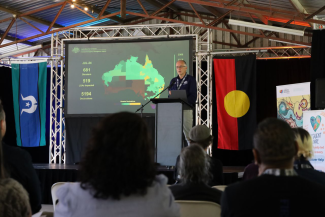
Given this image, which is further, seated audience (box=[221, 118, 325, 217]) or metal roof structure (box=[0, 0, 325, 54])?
metal roof structure (box=[0, 0, 325, 54])

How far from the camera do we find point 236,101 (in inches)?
352

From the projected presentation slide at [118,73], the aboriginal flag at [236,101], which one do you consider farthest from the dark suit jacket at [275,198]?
the aboriginal flag at [236,101]

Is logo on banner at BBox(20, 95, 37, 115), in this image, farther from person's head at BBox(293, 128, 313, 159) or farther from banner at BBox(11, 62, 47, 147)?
person's head at BBox(293, 128, 313, 159)

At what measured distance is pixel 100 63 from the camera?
8.55 metres

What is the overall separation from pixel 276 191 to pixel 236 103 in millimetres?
7570

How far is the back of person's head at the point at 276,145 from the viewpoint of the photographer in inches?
60.3

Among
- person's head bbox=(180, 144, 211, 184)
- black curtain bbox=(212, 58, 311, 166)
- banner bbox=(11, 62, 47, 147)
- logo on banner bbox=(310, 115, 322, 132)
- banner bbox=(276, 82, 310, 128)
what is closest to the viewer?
person's head bbox=(180, 144, 211, 184)

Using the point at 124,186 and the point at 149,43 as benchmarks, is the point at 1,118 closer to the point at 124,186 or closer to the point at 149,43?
the point at 124,186

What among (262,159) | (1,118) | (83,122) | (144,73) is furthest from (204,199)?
(83,122)

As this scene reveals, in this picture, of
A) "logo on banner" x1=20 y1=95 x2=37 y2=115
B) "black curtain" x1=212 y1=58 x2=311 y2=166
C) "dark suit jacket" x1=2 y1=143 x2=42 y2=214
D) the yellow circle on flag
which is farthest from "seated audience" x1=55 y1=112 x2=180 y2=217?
"black curtain" x1=212 y1=58 x2=311 y2=166

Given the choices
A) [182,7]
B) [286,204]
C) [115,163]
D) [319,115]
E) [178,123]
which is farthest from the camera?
[182,7]

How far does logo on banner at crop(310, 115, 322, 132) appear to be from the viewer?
6242mm

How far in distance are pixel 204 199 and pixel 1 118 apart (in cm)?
121

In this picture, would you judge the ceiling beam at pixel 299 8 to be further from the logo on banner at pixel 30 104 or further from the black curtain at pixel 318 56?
the logo on banner at pixel 30 104
